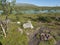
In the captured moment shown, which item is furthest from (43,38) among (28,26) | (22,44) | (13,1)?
(28,26)

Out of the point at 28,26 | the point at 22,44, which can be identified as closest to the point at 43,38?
the point at 22,44

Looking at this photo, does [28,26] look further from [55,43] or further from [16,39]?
[16,39]

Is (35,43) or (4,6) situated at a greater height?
(4,6)

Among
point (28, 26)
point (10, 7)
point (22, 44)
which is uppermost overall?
point (10, 7)

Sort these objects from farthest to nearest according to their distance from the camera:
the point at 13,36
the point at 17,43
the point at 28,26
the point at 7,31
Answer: the point at 28,26
the point at 7,31
the point at 13,36
the point at 17,43

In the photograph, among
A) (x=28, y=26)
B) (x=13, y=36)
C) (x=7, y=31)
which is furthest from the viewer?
(x=28, y=26)

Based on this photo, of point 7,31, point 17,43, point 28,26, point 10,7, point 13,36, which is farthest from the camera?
point 28,26

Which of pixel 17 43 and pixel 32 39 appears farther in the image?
pixel 32 39

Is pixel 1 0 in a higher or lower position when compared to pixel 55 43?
higher

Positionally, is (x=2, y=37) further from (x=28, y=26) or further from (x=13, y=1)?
(x=28, y=26)
